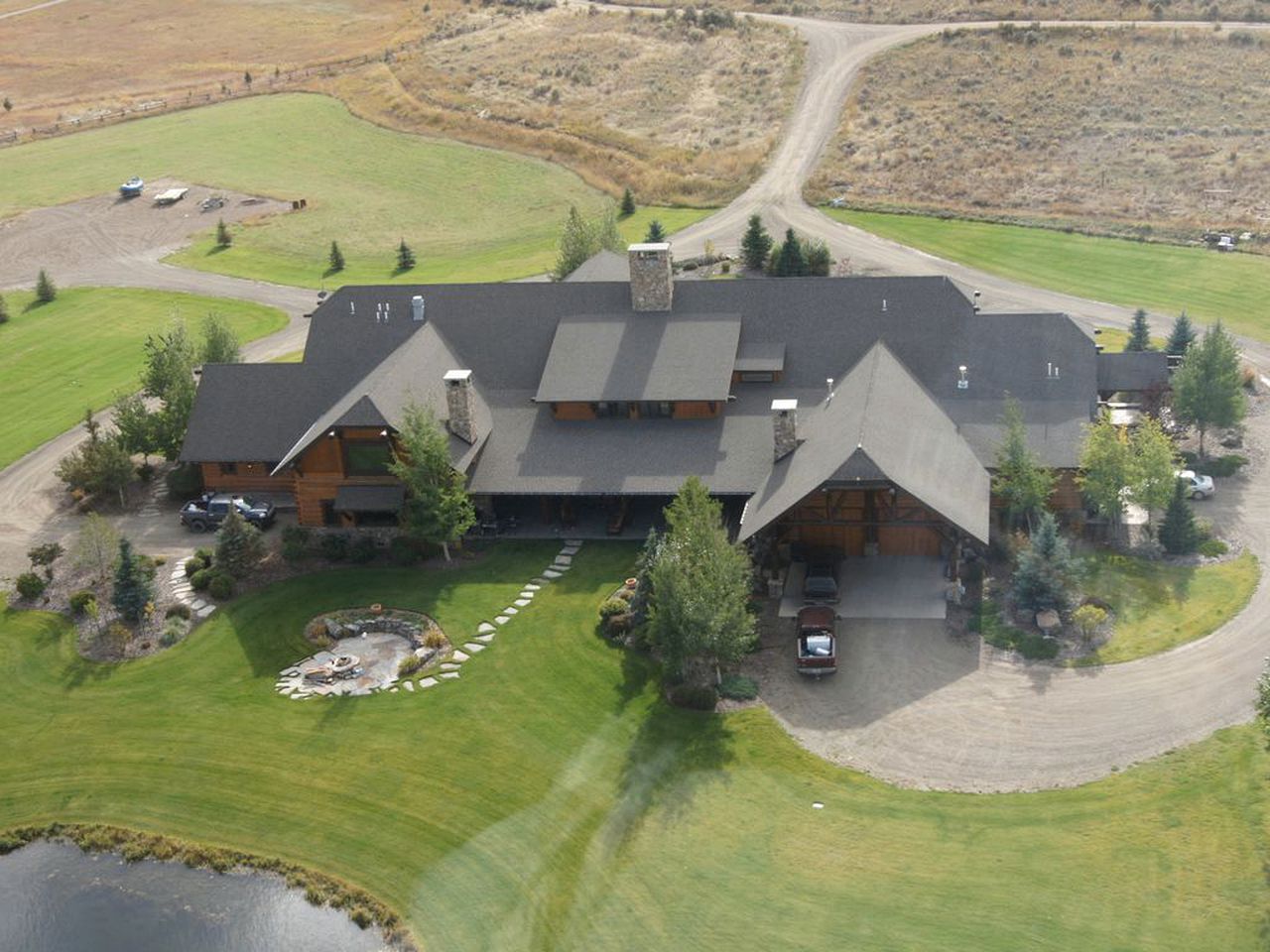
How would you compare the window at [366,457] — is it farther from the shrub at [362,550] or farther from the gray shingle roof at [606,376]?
the shrub at [362,550]

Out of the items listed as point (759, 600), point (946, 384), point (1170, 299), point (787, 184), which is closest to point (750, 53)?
point (787, 184)

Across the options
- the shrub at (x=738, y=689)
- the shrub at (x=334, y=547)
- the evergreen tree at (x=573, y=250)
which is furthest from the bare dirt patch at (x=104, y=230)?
the shrub at (x=738, y=689)

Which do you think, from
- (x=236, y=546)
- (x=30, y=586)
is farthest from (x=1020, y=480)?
(x=30, y=586)

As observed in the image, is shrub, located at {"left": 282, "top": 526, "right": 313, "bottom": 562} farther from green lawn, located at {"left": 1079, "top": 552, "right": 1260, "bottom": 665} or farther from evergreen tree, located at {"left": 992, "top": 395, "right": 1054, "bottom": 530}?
green lawn, located at {"left": 1079, "top": 552, "right": 1260, "bottom": 665}

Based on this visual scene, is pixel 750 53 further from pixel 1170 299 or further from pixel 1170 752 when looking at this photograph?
pixel 1170 752

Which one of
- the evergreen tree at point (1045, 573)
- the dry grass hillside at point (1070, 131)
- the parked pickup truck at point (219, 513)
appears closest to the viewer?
the evergreen tree at point (1045, 573)

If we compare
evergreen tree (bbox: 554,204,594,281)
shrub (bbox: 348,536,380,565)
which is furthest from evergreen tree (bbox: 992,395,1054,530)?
evergreen tree (bbox: 554,204,594,281)
